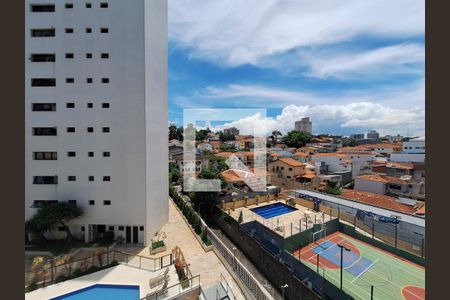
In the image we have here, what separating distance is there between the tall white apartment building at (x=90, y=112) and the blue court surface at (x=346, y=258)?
11.1 meters

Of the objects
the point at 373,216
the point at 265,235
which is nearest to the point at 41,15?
the point at 265,235

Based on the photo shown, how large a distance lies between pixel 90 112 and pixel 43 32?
5.93 metres

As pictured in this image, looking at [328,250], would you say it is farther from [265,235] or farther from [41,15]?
[41,15]

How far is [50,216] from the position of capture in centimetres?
1118

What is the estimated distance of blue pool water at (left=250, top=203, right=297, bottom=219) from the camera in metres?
18.5

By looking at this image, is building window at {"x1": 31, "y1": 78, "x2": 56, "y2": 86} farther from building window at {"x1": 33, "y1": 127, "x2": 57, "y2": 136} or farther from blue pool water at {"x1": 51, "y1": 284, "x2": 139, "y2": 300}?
blue pool water at {"x1": 51, "y1": 284, "x2": 139, "y2": 300}

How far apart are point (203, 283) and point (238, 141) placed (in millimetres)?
30800

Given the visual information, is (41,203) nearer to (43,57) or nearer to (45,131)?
(45,131)

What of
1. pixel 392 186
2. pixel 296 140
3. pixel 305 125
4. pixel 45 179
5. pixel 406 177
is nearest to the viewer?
pixel 45 179

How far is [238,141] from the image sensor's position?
38.5 meters

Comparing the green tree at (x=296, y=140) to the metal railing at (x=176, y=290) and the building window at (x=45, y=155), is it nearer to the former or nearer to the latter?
the metal railing at (x=176, y=290)

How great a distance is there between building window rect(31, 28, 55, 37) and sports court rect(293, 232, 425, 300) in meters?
19.6

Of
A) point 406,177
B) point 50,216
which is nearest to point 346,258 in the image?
point 50,216

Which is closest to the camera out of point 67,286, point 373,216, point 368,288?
point 67,286
